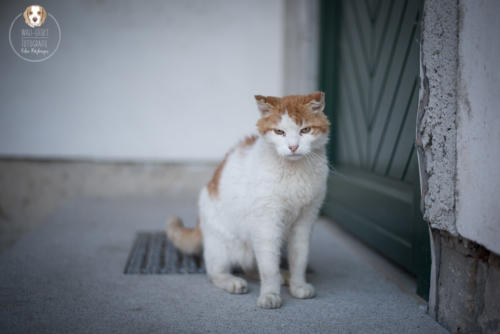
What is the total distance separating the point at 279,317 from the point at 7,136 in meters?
3.65

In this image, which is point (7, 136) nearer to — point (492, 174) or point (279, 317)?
point (279, 317)

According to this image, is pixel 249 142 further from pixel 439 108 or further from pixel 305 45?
pixel 305 45

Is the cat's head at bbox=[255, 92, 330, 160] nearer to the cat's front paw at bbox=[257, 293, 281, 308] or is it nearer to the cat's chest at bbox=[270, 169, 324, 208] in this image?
the cat's chest at bbox=[270, 169, 324, 208]

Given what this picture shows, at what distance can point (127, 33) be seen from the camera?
14.0ft

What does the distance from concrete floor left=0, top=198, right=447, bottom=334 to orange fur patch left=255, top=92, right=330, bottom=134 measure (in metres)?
0.78

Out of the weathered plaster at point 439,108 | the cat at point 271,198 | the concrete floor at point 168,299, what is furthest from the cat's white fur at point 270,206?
the weathered plaster at point 439,108

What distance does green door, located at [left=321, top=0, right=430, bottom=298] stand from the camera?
230 cm

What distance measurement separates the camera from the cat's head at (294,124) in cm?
174

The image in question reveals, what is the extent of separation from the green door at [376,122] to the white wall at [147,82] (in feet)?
3.06

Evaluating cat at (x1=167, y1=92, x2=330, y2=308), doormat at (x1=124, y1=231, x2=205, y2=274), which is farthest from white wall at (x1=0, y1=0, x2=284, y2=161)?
cat at (x1=167, y1=92, x2=330, y2=308)

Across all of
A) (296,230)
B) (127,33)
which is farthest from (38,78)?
(296,230)

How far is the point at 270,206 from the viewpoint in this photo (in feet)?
6.14

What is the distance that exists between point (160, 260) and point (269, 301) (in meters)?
0.93

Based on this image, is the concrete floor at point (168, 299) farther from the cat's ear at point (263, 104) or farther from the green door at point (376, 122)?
the cat's ear at point (263, 104)
